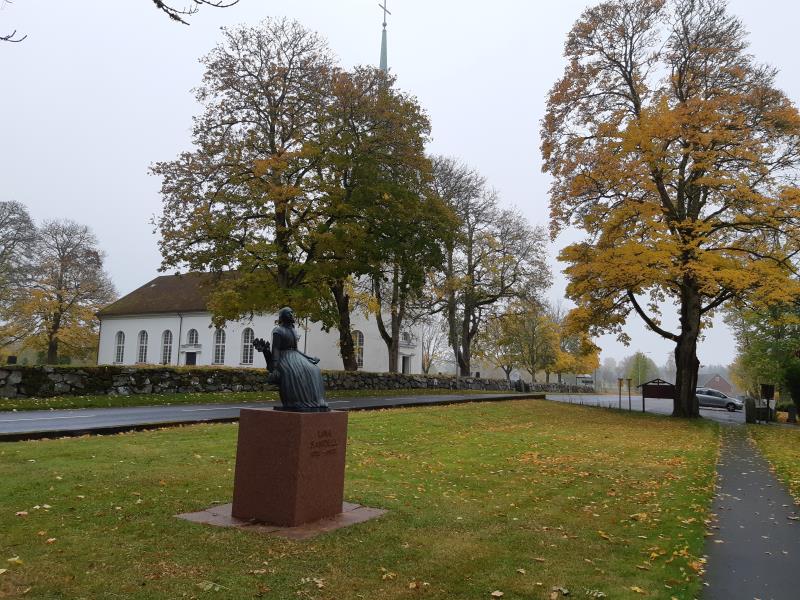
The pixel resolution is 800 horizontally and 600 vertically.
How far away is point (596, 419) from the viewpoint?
23.0 meters

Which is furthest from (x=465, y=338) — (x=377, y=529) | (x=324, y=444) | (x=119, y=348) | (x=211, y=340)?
(x=377, y=529)

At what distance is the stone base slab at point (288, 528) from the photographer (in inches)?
239

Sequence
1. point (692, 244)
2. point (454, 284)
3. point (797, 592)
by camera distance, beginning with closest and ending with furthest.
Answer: point (797, 592)
point (692, 244)
point (454, 284)

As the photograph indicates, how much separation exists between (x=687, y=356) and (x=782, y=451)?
1028 centimetres

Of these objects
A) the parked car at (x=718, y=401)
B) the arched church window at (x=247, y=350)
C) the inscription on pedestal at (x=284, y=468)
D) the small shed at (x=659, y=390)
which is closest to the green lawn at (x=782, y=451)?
the small shed at (x=659, y=390)

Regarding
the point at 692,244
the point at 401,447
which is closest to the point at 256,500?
the point at 401,447

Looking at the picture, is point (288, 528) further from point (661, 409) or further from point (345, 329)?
point (661, 409)

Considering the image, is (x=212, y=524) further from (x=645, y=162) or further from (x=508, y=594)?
(x=645, y=162)

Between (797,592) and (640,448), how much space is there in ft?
31.9

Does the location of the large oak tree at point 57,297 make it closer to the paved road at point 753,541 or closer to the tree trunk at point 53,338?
the tree trunk at point 53,338

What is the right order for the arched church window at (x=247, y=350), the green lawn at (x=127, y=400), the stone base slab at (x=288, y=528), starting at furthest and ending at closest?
the arched church window at (x=247, y=350), the green lawn at (x=127, y=400), the stone base slab at (x=288, y=528)

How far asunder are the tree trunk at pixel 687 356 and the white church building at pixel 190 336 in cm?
2927

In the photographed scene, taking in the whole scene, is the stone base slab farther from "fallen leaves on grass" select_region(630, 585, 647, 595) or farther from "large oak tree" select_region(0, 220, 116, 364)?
"large oak tree" select_region(0, 220, 116, 364)

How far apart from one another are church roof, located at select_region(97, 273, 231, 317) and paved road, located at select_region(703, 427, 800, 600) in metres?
50.8
